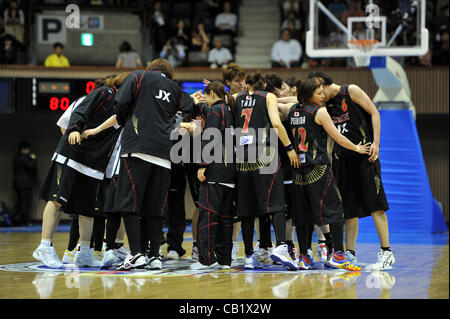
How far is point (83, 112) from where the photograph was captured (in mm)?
6414

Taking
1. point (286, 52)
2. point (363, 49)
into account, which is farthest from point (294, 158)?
point (286, 52)

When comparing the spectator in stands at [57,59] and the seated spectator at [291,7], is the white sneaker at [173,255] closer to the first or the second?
the spectator in stands at [57,59]

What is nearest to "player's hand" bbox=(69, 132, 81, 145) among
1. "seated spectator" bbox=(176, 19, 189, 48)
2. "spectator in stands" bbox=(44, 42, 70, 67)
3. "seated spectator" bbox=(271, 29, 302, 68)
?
"spectator in stands" bbox=(44, 42, 70, 67)

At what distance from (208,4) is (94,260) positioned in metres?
12.3

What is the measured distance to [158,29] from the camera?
16.6 m

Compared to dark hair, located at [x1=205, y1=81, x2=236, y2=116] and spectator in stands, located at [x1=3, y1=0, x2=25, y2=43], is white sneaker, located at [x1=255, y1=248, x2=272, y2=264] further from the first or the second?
→ spectator in stands, located at [x1=3, y1=0, x2=25, y2=43]

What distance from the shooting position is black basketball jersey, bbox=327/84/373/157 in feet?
21.3

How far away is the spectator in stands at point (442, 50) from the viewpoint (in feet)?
48.7

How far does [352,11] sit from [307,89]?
9100 millimetres

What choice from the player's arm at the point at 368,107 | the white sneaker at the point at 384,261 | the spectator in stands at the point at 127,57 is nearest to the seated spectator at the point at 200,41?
the spectator in stands at the point at 127,57

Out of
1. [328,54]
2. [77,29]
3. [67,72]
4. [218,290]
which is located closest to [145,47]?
[77,29]

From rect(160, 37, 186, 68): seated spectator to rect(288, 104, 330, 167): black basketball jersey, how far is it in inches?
381

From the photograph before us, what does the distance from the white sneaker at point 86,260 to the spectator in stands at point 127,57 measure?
9174mm

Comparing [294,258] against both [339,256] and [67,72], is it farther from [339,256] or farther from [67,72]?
[67,72]
